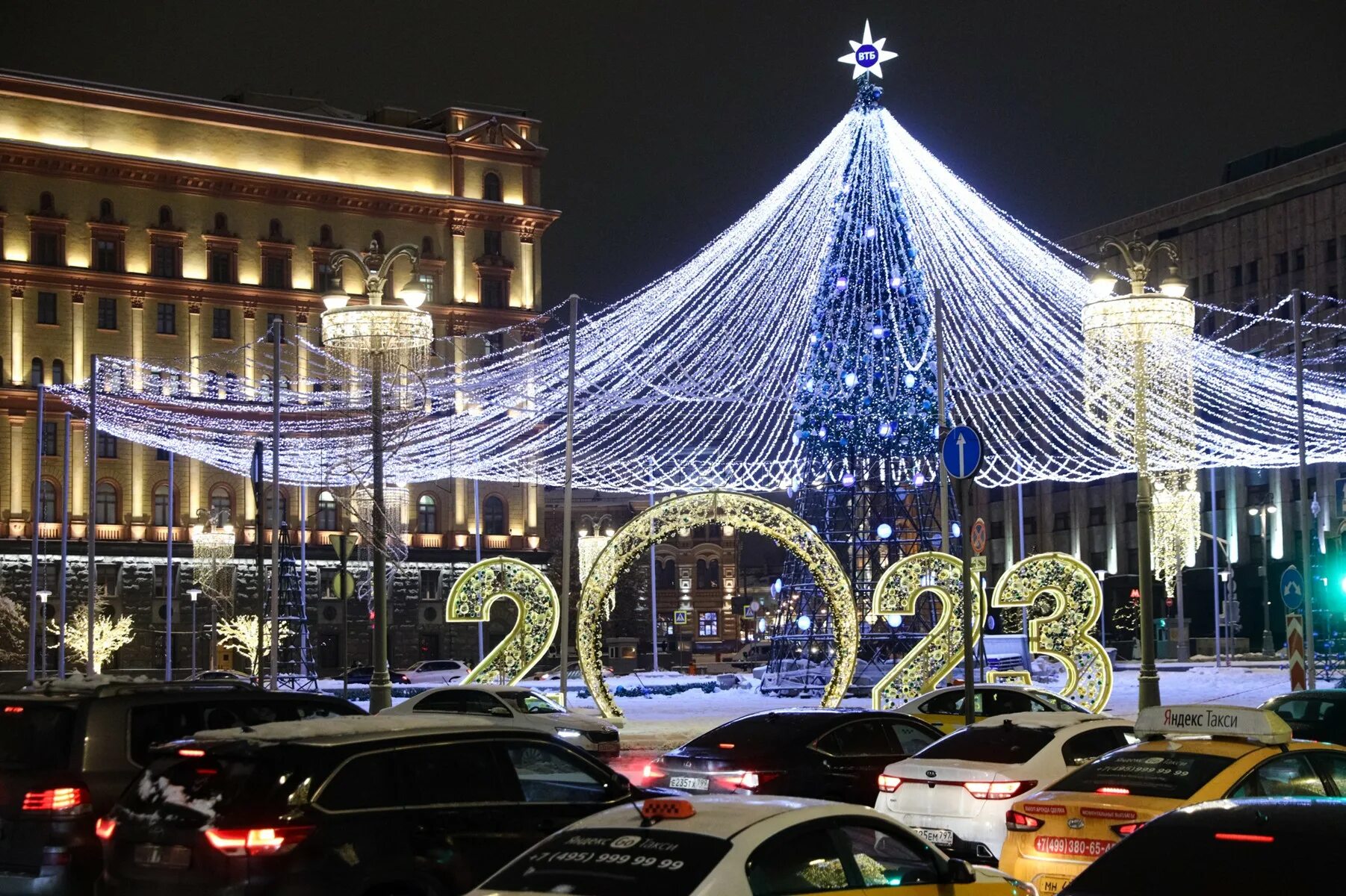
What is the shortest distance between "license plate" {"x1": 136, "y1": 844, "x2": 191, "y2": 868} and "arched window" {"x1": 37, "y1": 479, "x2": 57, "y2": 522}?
6589cm

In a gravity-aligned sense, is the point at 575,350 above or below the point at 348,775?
above

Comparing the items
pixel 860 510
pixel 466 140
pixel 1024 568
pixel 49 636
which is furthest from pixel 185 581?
pixel 1024 568

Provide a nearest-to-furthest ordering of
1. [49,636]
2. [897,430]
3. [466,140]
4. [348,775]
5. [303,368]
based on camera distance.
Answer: [348,775]
[897,430]
[49,636]
[303,368]
[466,140]

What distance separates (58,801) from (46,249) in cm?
6603

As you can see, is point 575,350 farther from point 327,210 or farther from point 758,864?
point 327,210

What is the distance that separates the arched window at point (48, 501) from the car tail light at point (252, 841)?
6634cm

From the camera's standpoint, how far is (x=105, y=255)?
242 ft

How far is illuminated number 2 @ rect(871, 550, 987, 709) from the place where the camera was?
97.9ft

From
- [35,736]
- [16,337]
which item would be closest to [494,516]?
[16,337]

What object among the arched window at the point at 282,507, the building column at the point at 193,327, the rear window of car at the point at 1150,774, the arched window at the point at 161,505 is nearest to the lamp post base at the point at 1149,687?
the rear window of car at the point at 1150,774

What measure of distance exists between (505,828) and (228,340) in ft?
228

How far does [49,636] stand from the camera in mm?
68688

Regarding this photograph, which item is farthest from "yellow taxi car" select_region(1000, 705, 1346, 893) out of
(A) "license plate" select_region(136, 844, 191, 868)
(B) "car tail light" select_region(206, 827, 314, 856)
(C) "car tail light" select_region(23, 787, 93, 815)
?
(C) "car tail light" select_region(23, 787, 93, 815)

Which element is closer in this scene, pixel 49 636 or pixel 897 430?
pixel 897 430
